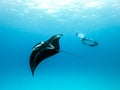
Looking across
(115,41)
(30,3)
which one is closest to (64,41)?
(115,41)

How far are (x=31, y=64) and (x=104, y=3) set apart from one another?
11696mm

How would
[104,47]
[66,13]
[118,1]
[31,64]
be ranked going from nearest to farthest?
[31,64]
[118,1]
[66,13]
[104,47]

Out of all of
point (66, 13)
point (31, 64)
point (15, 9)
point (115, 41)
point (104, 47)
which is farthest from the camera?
point (104, 47)

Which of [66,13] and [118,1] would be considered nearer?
[118,1]

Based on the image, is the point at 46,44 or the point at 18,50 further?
the point at 18,50

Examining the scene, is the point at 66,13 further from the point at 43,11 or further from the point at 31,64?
the point at 31,64

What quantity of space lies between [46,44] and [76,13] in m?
12.6

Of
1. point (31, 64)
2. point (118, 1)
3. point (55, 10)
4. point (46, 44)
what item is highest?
point (55, 10)

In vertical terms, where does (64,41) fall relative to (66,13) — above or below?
above

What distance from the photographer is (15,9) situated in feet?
54.0

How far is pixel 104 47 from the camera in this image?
163 ft

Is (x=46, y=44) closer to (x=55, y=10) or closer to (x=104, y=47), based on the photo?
(x=55, y=10)

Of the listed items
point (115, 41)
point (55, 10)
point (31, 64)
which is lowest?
point (31, 64)

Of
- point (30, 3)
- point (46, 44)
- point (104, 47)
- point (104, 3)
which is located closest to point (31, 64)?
point (46, 44)
